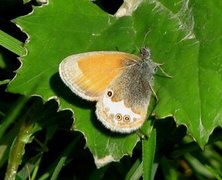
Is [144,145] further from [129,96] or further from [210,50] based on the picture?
[210,50]

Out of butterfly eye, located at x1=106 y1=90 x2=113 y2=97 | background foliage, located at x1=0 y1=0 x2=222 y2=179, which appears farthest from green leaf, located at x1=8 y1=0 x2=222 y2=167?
butterfly eye, located at x1=106 y1=90 x2=113 y2=97

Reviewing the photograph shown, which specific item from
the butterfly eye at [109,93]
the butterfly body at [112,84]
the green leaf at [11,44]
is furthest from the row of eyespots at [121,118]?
the green leaf at [11,44]

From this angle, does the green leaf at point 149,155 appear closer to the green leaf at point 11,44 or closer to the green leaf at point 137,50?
the green leaf at point 137,50

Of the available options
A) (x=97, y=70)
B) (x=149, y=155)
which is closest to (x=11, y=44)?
(x=97, y=70)

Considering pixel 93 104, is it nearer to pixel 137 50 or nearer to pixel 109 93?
pixel 109 93

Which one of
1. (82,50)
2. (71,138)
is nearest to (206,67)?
(82,50)

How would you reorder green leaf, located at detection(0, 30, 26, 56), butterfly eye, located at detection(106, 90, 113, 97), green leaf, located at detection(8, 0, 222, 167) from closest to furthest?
green leaf, located at detection(8, 0, 222, 167)
butterfly eye, located at detection(106, 90, 113, 97)
green leaf, located at detection(0, 30, 26, 56)

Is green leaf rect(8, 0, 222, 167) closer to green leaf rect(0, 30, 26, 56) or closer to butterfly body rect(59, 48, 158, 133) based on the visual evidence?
butterfly body rect(59, 48, 158, 133)
